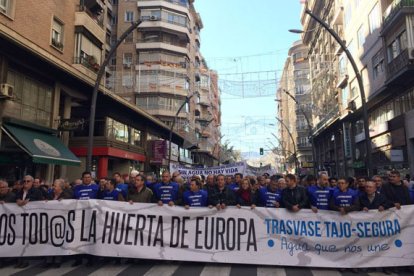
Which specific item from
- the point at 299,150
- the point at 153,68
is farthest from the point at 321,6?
A: the point at 299,150

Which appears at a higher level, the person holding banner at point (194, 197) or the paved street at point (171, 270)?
the person holding banner at point (194, 197)

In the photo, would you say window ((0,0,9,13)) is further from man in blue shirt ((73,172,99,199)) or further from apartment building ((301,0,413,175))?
apartment building ((301,0,413,175))

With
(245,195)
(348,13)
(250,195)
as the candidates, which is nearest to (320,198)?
(250,195)

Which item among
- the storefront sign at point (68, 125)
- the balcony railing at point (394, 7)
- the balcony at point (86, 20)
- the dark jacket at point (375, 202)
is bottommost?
the dark jacket at point (375, 202)

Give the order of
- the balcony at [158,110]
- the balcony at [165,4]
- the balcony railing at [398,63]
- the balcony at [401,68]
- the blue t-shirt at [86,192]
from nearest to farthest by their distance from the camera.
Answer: the blue t-shirt at [86,192] → the balcony at [401,68] → the balcony railing at [398,63] → the balcony at [158,110] → the balcony at [165,4]

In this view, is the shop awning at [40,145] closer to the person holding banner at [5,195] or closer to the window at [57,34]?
the window at [57,34]

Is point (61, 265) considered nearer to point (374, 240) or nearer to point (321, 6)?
point (374, 240)

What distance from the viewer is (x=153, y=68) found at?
4728 cm

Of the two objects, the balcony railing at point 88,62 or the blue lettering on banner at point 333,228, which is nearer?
the blue lettering on banner at point 333,228

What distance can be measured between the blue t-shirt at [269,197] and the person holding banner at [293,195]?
0.88 feet

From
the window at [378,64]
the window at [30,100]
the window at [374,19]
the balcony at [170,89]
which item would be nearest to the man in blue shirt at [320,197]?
the window at [30,100]

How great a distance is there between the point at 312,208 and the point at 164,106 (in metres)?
45.7

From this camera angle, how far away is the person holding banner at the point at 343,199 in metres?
7.78

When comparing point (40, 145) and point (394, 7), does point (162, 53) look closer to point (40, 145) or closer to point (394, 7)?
point (394, 7)
